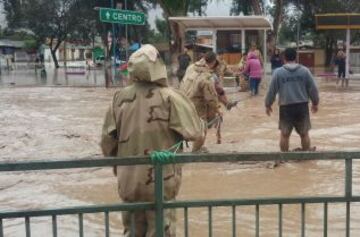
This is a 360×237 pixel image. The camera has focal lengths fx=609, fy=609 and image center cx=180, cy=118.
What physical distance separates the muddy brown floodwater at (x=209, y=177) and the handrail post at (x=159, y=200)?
1.88 m

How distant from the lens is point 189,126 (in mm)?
4191

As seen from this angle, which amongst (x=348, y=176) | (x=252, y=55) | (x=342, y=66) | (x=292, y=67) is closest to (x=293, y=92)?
(x=292, y=67)

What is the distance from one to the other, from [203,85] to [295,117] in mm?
1345

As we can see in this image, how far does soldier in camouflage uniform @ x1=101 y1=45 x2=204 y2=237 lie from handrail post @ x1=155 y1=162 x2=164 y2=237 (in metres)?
0.47

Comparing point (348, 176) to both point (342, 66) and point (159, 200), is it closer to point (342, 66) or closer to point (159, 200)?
point (159, 200)

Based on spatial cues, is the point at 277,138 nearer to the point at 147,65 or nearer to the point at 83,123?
the point at 83,123

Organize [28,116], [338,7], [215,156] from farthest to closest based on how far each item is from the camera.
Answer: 1. [338,7]
2. [28,116]
3. [215,156]

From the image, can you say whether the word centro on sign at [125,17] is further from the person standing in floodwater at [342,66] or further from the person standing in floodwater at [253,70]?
the person standing in floodwater at [342,66]

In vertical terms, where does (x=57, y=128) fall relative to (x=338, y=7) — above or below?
below

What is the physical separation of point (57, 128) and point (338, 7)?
39.2 m

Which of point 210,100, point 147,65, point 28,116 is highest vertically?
point 147,65

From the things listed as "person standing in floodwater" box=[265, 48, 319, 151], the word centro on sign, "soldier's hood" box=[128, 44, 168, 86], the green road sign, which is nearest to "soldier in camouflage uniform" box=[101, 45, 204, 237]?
"soldier's hood" box=[128, 44, 168, 86]

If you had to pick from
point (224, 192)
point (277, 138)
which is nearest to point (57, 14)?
point (277, 138)

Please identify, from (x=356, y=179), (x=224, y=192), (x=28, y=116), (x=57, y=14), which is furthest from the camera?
(x=57, y=14)
